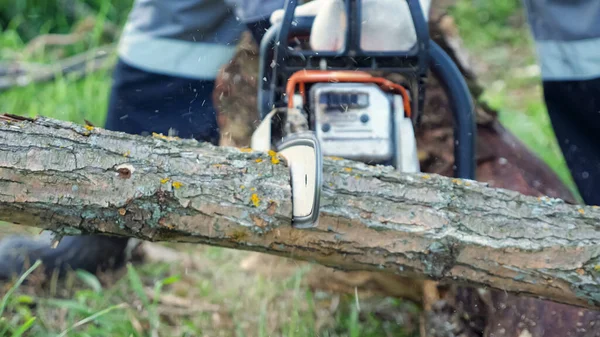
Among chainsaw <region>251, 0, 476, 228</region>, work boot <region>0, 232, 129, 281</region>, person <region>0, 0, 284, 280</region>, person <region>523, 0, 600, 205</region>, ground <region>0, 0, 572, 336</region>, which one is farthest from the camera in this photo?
person <region>0, 0, 284, 280</region>

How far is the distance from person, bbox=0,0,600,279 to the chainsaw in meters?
0.43

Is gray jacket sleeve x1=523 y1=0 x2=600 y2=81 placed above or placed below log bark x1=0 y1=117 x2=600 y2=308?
above

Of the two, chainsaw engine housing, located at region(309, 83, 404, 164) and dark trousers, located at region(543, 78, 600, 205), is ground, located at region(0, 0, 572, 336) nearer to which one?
chainsaw engine housing, located at region(309, 83, 404, 164)

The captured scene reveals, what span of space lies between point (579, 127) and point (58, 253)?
1603 millimetres

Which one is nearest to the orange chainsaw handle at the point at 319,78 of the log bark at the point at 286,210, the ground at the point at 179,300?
the log bark at the point at 286,210

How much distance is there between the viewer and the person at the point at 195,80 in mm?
1827

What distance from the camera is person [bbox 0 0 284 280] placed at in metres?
2.04

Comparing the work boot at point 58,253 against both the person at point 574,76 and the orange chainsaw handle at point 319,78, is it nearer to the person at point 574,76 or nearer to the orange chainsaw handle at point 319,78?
the orange chainsaw handle at point 319,78

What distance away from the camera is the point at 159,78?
205cm

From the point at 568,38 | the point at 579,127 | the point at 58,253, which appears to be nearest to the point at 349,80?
the point at 568,38

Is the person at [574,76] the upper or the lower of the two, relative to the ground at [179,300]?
upper

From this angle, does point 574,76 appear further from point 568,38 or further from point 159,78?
point 159,78

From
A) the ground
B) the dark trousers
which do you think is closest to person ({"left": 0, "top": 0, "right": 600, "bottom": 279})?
the dark trousers

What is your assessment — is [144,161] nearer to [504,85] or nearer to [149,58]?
[149,58]
